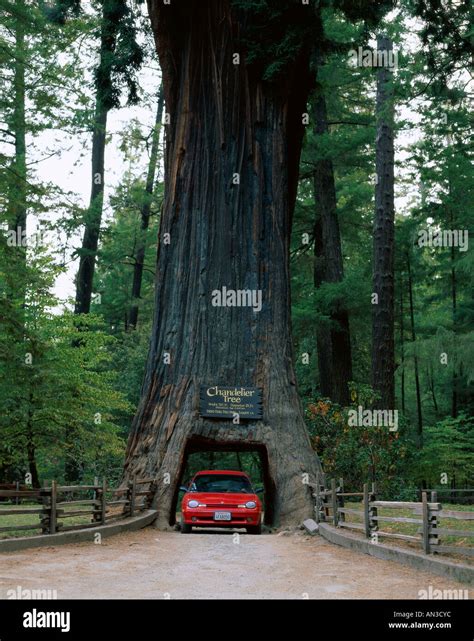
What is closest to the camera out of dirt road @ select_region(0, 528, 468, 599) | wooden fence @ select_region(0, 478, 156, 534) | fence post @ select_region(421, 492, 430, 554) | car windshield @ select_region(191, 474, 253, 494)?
dirt road @ select_region(0, 528, 468, 599)

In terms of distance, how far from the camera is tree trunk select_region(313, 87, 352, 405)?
29.5 m

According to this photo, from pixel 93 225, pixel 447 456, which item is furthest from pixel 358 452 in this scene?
pixel 93 225

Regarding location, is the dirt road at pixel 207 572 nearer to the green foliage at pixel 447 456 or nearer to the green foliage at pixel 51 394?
the green foliage at pixel 51 394

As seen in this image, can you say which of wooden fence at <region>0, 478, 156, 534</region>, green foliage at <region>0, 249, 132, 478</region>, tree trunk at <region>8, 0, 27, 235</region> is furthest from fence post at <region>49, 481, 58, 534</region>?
green foliage at <region>0, 249, 132, 478</region>

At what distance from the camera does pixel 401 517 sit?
12469mm

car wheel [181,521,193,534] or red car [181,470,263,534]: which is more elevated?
red car [181,470,263,534]

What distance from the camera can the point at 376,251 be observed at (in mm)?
26438

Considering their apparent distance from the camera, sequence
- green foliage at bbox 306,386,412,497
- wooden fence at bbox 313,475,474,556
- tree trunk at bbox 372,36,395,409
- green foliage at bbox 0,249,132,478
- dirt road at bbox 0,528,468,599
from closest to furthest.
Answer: dirt road at bbox 0,528,468,599 < wooden fence at bbox 313,475,474,556 < green foliage at bbox 306,386,412,497 < green foliage at bbox 0,249,132,478 < tree trunk at bbox 372,36,395,409

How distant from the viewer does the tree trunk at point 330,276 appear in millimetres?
29453

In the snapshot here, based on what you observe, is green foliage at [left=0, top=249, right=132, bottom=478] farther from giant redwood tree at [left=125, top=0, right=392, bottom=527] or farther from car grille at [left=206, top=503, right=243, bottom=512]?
car grille at [left=206, top=503, right=243, bottom=512]

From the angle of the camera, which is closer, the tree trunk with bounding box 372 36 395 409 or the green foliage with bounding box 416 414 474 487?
the tree trunk with bounding box 372 36 395 409

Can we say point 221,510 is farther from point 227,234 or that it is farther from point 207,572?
point 227,234

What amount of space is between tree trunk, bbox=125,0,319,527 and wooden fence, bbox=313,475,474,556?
140 centimetres
